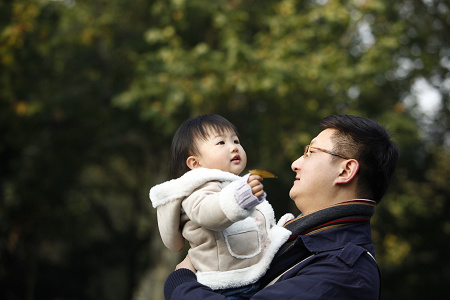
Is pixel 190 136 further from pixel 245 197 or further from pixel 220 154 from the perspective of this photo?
pixel 245 197

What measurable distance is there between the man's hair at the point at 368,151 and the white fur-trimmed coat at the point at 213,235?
1.38 feet

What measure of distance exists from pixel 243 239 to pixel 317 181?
43cm

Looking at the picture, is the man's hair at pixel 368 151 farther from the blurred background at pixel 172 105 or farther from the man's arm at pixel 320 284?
the blurred background at pixel 172 105

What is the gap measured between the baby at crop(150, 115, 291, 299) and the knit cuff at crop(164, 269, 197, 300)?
38 millimetres

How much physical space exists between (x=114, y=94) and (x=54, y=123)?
1.39 meters

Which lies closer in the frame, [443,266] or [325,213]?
[325,213]

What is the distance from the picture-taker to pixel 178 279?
2344 mm

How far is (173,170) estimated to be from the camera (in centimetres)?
267

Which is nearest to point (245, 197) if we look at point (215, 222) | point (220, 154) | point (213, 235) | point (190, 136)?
point (215, 222)

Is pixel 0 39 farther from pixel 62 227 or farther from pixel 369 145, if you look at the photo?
pixel 369 145

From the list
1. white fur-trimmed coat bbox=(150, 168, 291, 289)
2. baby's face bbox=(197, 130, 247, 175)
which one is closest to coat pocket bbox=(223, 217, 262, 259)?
white fur-trimmed coat bbox=(150, 168, 291, 289)

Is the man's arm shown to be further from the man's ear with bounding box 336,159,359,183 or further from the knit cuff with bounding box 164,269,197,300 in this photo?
the man's ear with bounding box 336,159,359,183

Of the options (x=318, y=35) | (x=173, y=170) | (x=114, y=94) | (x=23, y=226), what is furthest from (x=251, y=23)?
(x=173, y=170)

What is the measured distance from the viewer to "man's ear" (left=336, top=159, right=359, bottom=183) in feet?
8.16
